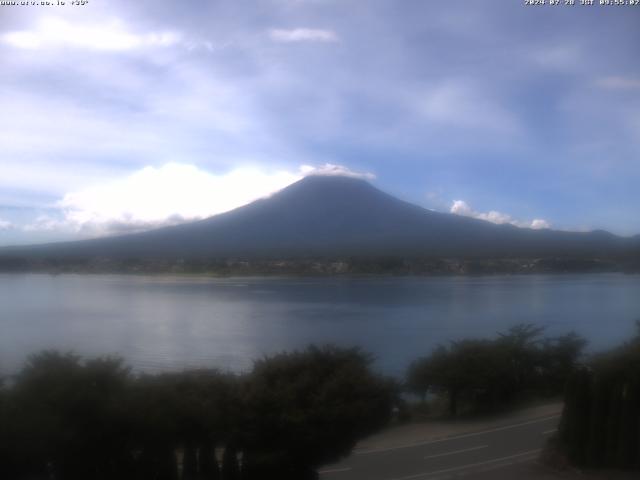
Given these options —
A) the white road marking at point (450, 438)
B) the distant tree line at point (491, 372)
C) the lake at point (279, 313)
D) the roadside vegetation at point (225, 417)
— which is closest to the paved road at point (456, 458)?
the white road marking at point (450, 438)

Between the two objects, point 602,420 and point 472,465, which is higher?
point 602,420

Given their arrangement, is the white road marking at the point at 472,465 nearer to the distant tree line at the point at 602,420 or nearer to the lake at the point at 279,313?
the distant tree line at the point at 602,420

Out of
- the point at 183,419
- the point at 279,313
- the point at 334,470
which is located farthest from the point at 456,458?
the point at 279,313

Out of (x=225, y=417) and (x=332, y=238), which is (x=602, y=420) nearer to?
(x=225, y=417)

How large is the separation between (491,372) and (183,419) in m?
6.13

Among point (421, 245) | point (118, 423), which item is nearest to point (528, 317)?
point (421, 245)

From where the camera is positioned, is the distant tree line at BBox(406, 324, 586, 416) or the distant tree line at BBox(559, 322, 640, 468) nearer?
the distant tree line at BBox(559, 322, 640, 468)

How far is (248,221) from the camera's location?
30375mm

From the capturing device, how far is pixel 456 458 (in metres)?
7.64

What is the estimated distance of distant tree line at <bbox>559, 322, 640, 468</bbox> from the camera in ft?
24.7

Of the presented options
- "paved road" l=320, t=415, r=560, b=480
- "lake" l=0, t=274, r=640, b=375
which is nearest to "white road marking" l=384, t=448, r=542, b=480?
"paved road" l=320, t=415, r=560, b=480

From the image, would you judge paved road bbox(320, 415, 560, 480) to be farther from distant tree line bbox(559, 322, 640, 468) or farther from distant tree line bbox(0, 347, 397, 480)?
distant tree line bbox(559, 322, 640, 468)

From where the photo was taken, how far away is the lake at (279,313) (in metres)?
12.2

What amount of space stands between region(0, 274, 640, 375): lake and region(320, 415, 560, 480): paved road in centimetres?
193
